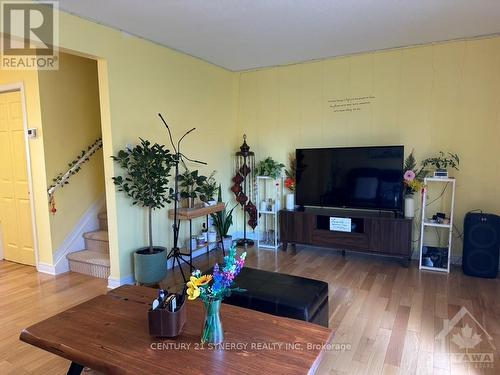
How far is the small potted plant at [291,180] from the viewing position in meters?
4.47

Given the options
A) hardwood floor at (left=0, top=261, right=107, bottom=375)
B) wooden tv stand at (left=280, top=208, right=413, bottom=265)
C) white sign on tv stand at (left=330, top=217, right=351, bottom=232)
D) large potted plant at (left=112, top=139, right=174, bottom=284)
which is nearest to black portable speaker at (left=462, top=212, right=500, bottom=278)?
wooden tv stand at (left=280, top=208, right=413, bottom=265)

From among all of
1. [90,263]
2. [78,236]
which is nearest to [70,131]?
[78,236]

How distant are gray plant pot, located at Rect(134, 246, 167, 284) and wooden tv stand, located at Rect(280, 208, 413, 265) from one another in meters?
1.81

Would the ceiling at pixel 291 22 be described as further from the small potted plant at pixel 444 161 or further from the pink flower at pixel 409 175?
the pink flower at pixel 409 175

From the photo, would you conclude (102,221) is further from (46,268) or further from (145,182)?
(145,182)

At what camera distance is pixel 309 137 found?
4.57 m

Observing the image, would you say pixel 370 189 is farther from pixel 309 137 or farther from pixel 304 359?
pixel 304 359

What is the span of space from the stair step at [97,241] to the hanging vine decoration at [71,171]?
498mm

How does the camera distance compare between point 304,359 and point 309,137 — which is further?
point 309,137

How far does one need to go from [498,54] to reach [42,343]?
4.69 m

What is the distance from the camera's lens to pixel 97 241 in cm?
391

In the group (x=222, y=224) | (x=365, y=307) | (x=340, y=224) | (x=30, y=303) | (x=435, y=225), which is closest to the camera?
(x=365, y=307)

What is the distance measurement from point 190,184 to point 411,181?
8.51 feet

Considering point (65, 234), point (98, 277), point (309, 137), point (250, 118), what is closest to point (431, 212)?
point (309, 137)
